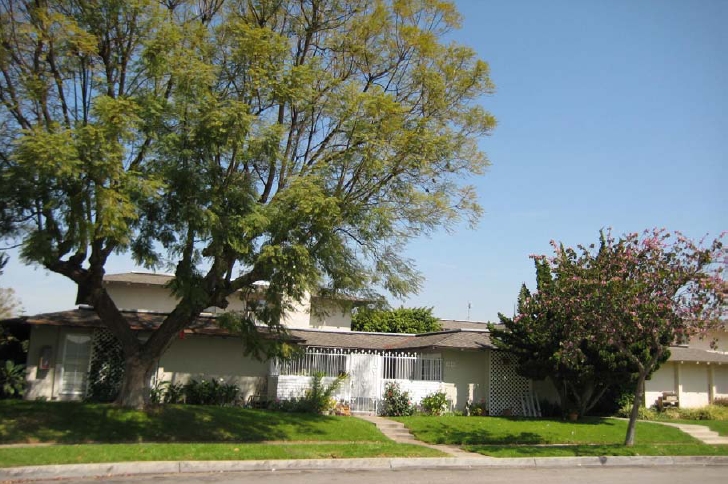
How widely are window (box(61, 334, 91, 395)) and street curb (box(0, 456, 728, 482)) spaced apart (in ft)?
37.2

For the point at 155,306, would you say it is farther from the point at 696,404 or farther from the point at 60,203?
the point at 696,404

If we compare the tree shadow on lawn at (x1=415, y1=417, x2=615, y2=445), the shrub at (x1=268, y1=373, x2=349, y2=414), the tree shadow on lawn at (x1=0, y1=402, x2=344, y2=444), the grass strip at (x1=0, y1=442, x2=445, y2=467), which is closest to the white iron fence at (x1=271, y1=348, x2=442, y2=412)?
the shrub at (x1=268, y1=373, x2=349, y2=414)

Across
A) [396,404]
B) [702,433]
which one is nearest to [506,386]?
[396,404]

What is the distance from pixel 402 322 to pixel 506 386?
17.3m

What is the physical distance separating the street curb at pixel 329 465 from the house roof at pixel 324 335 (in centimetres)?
894

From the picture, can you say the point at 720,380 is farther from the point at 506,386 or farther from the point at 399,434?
the point at 399,434

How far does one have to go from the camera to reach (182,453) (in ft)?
44.3

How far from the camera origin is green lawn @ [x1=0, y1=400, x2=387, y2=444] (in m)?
16.2

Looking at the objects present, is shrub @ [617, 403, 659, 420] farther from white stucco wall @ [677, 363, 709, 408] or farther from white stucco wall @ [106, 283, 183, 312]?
white stucco wall @ [106, 283, 183, 312]

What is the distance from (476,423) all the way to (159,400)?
10.8 m

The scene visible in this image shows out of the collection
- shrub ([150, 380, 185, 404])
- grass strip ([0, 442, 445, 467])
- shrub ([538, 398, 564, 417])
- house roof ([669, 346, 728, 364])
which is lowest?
grass strip ([0, 442, 445, 467])

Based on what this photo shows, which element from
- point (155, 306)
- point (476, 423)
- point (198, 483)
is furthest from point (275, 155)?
point (155, 306)

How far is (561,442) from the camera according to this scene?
2012 cm

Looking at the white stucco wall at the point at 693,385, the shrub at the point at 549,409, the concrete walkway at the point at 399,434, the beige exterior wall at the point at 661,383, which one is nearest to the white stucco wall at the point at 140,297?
the concrete walkway at the point at 399,434
